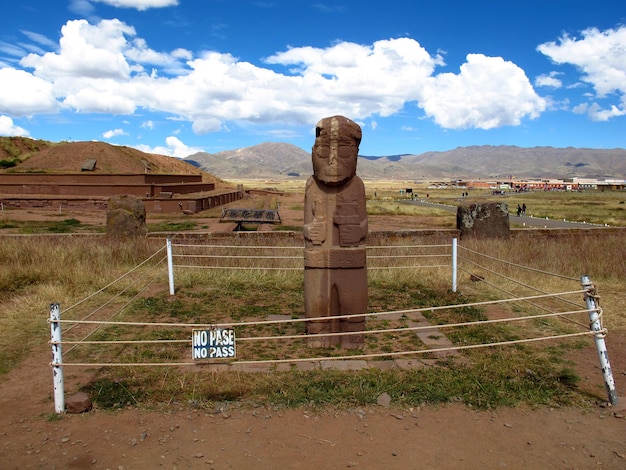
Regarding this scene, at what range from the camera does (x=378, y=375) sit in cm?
519

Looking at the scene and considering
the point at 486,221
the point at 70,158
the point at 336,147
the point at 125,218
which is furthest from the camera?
the point at 70,158

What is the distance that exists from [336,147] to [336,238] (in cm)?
110

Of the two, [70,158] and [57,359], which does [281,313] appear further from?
[70,158]

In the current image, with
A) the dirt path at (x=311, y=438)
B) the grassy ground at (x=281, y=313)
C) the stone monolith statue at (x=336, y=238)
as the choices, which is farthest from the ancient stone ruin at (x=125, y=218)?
the dirt path at (x=311, y=438)

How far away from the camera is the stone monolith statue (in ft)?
19.7

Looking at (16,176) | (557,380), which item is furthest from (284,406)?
(16,176)

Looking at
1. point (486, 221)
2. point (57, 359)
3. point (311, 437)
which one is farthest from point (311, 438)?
point (486, 221)

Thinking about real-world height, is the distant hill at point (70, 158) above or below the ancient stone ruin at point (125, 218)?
above

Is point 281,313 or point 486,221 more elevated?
point 486,221

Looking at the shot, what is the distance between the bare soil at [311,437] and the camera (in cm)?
371

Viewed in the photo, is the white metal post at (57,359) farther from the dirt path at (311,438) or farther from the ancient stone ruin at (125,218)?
the ancient stone ruin at (125,218)

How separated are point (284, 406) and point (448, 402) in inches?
59.7

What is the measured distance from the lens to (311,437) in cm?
403

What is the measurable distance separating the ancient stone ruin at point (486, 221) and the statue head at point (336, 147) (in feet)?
26.8
